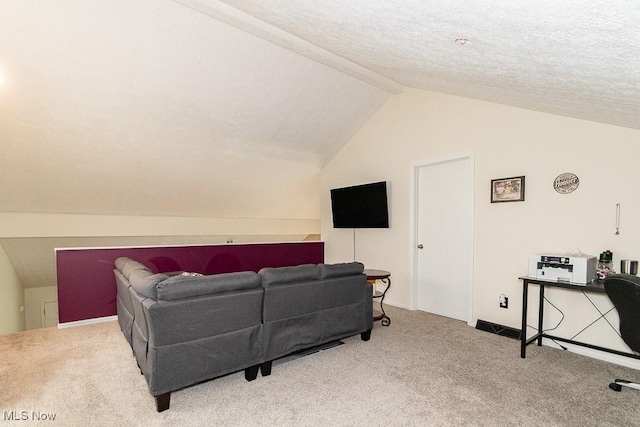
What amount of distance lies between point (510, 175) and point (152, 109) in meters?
4.30

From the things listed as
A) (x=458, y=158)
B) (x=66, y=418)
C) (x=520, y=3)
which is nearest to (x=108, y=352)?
(x=66, y=418)

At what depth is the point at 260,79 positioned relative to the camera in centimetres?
404

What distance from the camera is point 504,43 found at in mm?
1732

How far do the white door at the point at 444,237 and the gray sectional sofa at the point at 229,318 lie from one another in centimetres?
173

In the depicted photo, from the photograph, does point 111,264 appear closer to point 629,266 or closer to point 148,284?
point 148,284

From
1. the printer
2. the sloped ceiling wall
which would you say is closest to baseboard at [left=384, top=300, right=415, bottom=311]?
the printer

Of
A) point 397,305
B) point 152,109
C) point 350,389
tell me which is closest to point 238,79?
point 152,109

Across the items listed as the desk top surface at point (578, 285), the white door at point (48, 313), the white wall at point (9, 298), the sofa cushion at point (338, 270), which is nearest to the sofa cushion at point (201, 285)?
the sofa cushion at point (338, 270)

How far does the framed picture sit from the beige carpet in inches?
62.2

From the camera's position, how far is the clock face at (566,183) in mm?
3271

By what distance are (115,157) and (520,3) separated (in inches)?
191

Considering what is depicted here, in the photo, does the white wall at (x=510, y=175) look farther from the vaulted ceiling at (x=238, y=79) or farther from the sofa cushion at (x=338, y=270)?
the sofa cushion at (x=338, y=270)

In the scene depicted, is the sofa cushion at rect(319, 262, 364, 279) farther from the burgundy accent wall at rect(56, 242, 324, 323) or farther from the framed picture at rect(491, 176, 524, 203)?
the burgundy accent wall at rect(56, 242, 324, 323)

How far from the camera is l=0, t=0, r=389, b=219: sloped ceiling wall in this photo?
3053mm
